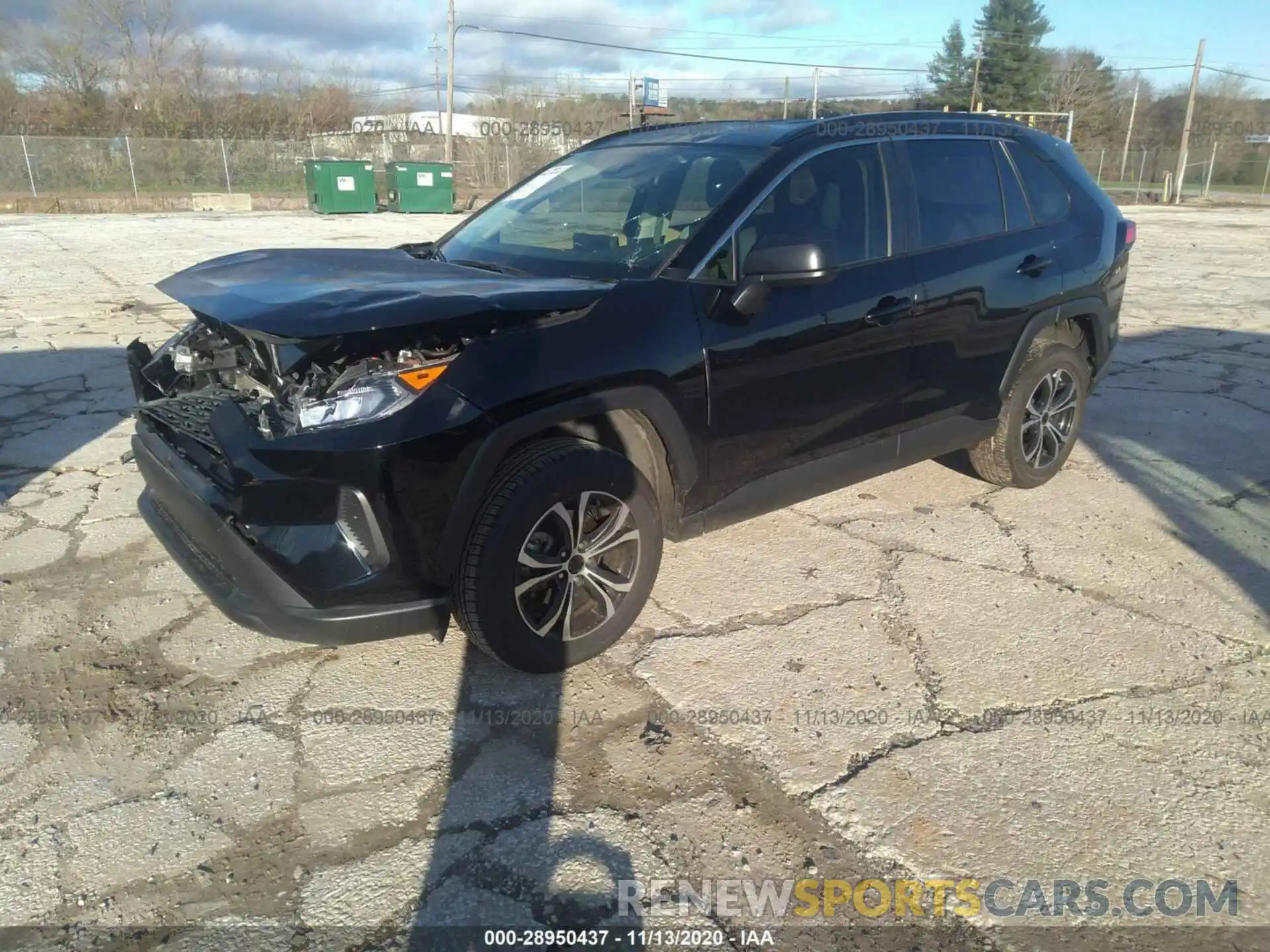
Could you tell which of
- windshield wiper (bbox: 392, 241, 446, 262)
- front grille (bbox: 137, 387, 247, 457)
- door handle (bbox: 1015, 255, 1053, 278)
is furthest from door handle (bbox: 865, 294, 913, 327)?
front grille (bbox: 137, 387, 247, 457)

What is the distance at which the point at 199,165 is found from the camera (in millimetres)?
29891

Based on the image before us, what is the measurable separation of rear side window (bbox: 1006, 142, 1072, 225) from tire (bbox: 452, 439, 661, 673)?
274 cm

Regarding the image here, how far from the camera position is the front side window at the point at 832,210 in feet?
11.0

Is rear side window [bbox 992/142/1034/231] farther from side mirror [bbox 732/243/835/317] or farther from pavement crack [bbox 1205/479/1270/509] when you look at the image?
pavement crack [bbox 1205/479/1270/509]

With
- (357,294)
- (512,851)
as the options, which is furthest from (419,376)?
(512,851)

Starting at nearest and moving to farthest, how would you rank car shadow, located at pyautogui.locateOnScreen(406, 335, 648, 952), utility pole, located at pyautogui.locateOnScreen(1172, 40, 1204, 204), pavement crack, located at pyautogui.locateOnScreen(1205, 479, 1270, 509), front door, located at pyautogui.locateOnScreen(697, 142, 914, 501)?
car shadow, located at pyautogui.locateOnScreen(406, 335, 648, 952) → front door, located at pyautogui.locateOnScreen(697, 142, 914, 501) → pavement crack, located at pyautogui.locateOnScreen(1205, 479, 1270, 509) → utility pole, located at pyautogui.locateOnScreen(1172, 40, 1204, 204)

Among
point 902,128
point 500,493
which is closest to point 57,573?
point 500,493

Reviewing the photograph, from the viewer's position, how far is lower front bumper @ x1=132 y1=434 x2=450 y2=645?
256 cm

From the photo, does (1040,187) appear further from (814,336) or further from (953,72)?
(953,72)

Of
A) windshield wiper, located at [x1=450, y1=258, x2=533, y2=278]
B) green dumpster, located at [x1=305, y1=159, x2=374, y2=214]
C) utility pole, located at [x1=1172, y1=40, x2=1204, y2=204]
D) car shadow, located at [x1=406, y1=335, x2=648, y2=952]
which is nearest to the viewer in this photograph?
car shadow, located at [x1=406, y1=335, x2=648, y2=952]

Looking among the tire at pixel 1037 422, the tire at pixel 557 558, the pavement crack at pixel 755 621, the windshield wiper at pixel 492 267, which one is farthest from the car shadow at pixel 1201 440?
the windshield wiper at pixel 492 267

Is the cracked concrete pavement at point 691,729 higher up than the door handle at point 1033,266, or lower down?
lower down

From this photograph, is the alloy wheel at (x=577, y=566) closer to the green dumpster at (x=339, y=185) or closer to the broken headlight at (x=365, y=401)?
the broken headlight at (x=365, y=401)

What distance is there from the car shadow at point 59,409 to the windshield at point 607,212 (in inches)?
105
